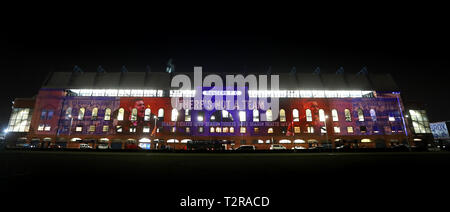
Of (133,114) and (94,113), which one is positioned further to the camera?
(133,114)

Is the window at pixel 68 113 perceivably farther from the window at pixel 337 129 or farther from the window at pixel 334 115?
the window at pixel 337 129

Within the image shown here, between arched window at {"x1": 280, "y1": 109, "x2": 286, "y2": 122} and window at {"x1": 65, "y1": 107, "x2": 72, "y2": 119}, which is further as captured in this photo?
arched window at {"x1": 280, "y1": 109, "x2": 286, "y2": 122}

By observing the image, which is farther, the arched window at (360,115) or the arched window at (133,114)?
the arched window at (360,115)

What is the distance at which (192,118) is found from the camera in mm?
43594

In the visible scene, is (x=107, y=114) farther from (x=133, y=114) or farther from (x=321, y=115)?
(x=321, y=115)

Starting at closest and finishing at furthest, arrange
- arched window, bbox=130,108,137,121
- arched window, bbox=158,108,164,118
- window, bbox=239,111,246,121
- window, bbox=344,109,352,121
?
arched window, bbox=130,108,137,121 → arched window, bbox=158,108,164,118 → window, bbox=239,111,246,121 → window, bbox=344,109,352,121

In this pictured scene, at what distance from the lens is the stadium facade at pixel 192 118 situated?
137 feet

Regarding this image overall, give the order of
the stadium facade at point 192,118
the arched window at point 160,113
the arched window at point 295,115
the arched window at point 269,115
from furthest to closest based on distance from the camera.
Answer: the arched window at point 269,115 → the arched window at point 295,115 → the arched window at point 160,113 → the stadium facade at point 192,118

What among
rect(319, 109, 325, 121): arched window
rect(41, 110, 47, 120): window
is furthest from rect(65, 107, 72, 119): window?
rect(319, 109, 325, 121): arched window

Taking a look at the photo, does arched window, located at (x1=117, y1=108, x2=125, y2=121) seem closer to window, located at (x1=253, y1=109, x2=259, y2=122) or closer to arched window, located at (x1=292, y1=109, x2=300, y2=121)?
window, located at (x1=253, y1=109, x2=259, y2=122)

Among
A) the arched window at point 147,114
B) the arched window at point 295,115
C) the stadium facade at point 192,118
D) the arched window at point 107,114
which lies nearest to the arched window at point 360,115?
the stadium facade at point 192,118

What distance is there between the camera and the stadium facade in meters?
41.9

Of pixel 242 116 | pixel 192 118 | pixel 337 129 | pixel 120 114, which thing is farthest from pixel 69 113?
pixel 337 129
